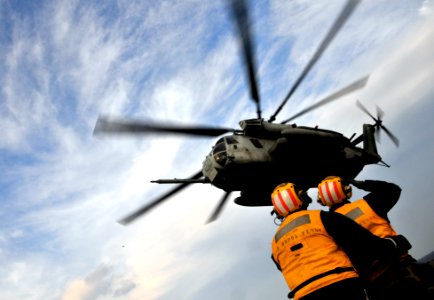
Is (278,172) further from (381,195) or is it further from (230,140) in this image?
(381,195)

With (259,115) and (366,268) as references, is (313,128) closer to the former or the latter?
(259,115)

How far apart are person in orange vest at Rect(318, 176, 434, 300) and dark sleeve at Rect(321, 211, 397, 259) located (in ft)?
3.04

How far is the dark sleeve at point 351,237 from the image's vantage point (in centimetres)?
340

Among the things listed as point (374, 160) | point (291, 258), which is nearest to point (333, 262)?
point (291, 258)

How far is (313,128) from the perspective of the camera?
1127cm

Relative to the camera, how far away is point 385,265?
461cm

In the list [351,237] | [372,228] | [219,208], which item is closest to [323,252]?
[351,237]

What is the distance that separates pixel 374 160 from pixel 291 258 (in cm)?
1112

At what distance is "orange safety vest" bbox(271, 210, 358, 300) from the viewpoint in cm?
333

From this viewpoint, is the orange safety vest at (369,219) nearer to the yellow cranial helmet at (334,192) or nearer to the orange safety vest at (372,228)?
the orange safety vest at (372,228)

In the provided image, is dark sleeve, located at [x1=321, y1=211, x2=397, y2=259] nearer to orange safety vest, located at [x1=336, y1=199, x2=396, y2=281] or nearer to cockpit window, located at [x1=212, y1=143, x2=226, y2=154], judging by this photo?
orange safety vest, located at [x1=336, y1=199, x2=396, y2=281]

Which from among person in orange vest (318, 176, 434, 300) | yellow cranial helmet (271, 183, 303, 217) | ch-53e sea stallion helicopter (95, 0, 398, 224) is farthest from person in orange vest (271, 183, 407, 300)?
ch-53e sea stallion helicopter (95, 0, 398, 224)

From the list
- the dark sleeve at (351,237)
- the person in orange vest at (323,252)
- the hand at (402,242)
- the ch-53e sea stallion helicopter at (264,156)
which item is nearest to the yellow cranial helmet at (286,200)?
the person in orange vest at (323,252)

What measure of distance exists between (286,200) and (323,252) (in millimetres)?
704
